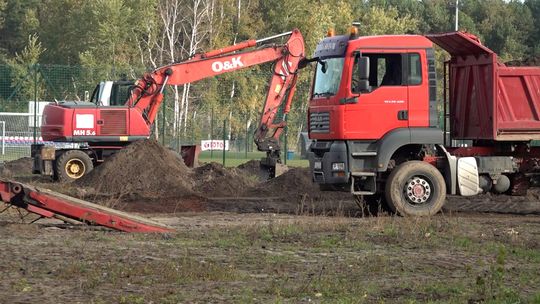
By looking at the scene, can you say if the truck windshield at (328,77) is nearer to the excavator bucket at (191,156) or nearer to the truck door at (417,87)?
the truck door at (417,87)

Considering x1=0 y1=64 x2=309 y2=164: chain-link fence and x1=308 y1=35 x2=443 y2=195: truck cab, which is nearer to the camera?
x1=308 y1=35 x2=443 y2=195: truck cab

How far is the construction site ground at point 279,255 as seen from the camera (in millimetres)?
10695

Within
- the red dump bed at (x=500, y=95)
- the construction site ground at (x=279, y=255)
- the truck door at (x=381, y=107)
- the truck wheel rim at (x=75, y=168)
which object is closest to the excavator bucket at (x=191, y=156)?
the truck wheel rim at (x=75, y=168)

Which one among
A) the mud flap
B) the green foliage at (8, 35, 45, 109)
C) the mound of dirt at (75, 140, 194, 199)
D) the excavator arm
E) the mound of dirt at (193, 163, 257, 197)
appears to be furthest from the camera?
the green foliage at (8, 35, 45, 109)

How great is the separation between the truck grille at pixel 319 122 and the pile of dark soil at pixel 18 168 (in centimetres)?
1543

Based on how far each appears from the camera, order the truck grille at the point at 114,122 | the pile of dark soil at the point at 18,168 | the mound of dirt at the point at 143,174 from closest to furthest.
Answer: the mound of dirt at the point at 143,174, the truck grille at the point at 114,122, the pile of dark soil at the point at 18,168

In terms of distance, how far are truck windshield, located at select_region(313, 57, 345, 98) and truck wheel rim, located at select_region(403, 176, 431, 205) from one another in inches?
86.3

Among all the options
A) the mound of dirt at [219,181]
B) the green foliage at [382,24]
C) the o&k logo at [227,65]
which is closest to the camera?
the mound of dirt at [219,181]

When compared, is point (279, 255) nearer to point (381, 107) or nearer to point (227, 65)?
point (381, 107)

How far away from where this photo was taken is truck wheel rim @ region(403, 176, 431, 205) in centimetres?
1927

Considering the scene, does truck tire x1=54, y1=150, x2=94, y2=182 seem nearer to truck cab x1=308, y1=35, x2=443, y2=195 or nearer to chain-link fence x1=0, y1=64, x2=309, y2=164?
chain-link fence x1=0, y1=64, x2=309, y2=164

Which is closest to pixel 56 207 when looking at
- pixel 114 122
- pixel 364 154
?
pixel 364 154

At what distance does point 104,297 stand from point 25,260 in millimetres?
2694

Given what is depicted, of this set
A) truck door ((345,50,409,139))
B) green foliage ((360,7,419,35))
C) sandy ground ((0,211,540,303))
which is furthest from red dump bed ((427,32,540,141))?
green foliage ((360,7,419,35))
